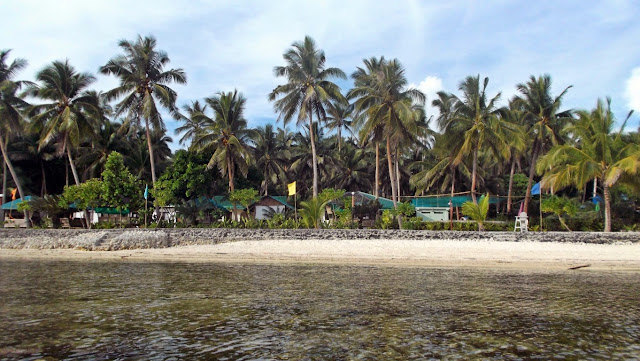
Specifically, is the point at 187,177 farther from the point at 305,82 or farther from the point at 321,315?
the point at 321,315

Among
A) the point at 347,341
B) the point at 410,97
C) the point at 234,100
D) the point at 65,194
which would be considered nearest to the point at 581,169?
the point at 410,97

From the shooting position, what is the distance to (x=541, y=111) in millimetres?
30969

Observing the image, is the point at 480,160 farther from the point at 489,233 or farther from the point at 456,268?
the point at 456,268

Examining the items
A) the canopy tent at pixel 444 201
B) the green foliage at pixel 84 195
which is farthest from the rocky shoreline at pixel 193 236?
the canopy tent at pixel 444 201

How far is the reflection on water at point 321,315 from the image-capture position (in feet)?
21.2

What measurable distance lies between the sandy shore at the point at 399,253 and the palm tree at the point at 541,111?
533 inches

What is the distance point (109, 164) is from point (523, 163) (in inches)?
1579

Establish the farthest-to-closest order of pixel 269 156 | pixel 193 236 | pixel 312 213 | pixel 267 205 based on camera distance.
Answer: pixel 269 156 < pixel 267 205 < pixel 312 213 < pixel 193 236

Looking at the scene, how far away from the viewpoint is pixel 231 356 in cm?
616

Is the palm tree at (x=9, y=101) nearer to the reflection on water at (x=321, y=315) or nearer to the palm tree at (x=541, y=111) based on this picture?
the reflection on water at (x=321, y=315)

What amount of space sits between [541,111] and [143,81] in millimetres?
26692

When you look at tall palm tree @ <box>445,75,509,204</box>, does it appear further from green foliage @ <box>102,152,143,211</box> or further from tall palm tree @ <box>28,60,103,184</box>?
tall palm tree @ <box>28,60,103,184</box>

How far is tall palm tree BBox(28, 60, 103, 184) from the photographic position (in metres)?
29.3

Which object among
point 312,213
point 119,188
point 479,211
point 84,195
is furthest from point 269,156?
point 479,211
